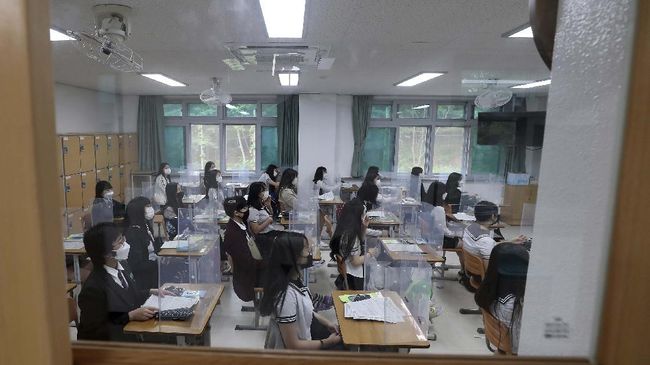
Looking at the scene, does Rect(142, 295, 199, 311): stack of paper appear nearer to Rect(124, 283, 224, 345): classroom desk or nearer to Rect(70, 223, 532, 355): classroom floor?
Rect(124, 283, 224, 345): classroom desk

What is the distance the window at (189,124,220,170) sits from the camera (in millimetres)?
3887

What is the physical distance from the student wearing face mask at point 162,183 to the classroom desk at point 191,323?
171cm

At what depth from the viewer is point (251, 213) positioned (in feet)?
12.0

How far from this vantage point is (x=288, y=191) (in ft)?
16.2

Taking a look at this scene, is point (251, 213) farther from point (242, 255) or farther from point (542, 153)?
point (542, 153)

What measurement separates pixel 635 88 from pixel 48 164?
76 centimetres

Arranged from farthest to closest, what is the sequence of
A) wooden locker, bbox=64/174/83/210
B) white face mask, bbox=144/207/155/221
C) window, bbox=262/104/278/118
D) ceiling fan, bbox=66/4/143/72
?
window, bbox=262/104/278/118, white face mask, bbox=144/207/155/221, ceiling fan, bbox=66/4/143/72, wooden locker, bbox=64/174/83/210

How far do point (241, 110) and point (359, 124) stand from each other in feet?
7.46

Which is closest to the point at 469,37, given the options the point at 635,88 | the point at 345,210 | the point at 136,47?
the point at 345,210

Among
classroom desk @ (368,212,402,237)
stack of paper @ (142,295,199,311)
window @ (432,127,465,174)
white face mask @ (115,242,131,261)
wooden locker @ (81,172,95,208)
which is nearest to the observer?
wooden locker @ (81,172,95,208)

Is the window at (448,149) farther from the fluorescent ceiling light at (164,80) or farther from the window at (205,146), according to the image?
the fluorescent ceiling light at (164,80)

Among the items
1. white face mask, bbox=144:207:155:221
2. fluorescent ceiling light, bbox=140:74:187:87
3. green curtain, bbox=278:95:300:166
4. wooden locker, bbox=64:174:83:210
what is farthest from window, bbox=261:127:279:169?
wooden locker, bbox=64:174:83:210

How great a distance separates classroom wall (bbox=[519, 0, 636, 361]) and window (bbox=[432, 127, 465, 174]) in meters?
2.26

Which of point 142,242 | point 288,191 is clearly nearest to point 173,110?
point 288,191
